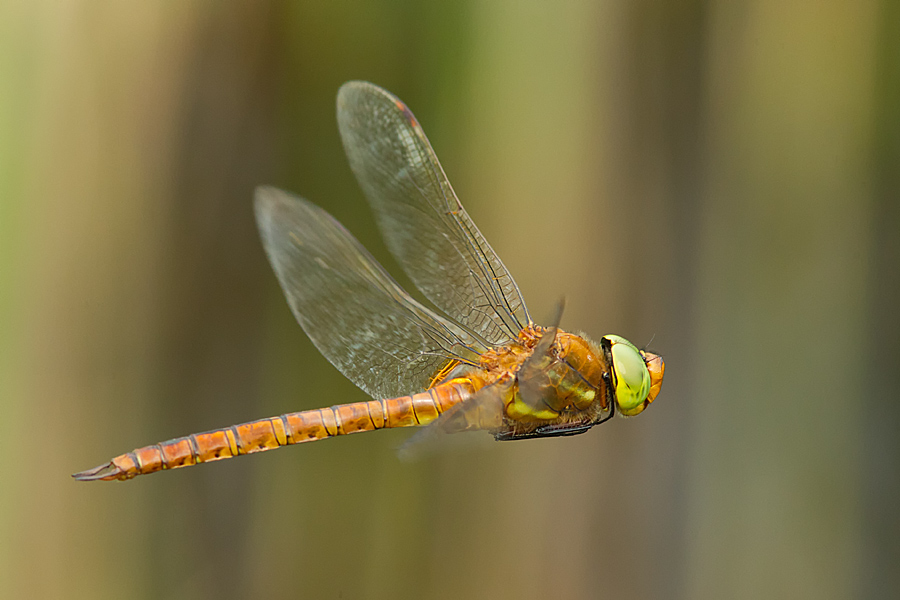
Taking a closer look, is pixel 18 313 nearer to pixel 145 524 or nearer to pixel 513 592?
pixel 145 524

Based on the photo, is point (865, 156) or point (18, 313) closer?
point (18, 313)

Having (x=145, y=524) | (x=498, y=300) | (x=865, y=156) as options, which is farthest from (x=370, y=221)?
(x=865, y=156)

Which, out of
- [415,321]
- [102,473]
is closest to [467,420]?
[415,321]

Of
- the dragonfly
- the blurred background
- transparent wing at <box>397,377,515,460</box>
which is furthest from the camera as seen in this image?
the blurred background

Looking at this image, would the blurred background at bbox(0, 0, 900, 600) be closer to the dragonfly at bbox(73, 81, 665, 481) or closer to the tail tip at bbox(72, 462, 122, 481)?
the dragonfly at bbox(73, 81, 665, 481)

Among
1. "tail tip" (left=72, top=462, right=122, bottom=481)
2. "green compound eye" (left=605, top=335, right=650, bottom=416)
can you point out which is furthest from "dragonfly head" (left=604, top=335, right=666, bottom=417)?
"tail tip" (left=72, top=462, right=122, bottom=481)

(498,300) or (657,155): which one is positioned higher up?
(657,155)
